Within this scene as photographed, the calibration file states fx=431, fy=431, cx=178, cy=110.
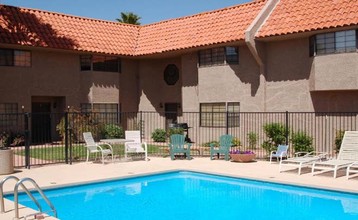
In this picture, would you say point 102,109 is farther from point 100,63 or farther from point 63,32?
point 63,32

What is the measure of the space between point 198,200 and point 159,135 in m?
15.5

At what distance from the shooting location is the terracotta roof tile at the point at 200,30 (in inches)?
947

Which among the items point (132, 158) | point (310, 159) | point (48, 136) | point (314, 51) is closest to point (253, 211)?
point (310, 159)

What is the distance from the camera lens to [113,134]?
26.0 metres

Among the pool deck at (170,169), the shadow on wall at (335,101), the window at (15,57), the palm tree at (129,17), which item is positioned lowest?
the pool deck at (170,169)

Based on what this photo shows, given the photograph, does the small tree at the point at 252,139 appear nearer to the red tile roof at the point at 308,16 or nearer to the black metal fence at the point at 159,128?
the black metal fence at the point at 159,128

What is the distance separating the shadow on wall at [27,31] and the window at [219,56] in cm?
780

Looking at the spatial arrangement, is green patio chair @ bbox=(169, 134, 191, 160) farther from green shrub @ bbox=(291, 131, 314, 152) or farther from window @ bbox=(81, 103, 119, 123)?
window @ bbox=(81, 103, 119, 123)

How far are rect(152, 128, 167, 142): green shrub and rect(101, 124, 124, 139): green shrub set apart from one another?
2.16 metres

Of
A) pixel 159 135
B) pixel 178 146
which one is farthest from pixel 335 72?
pixel 159 135

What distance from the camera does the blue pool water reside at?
34.0ft

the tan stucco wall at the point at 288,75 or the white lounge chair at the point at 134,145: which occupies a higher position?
the tan stucco wall at the point at 288,75

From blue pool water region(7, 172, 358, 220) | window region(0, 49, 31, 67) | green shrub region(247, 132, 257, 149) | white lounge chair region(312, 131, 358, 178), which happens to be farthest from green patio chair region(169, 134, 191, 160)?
window region(0, 49, 31, 67)

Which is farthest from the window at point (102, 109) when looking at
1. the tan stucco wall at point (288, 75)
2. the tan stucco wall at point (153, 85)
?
the tan stucco wall at point (288, 75)
